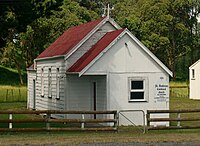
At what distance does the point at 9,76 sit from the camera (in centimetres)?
8425

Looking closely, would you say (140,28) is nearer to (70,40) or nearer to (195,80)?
(195,80)

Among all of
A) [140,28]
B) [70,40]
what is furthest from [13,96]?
[140,28]

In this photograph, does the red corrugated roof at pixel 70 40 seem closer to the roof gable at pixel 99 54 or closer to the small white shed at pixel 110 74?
the small white shed at pixel 110 74

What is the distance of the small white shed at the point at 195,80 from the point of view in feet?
201

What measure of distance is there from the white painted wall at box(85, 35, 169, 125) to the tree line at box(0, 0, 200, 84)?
27.9 metres

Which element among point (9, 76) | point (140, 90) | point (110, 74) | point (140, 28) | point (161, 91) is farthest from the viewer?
point (9, 76)

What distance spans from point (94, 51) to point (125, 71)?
2331 millimetres

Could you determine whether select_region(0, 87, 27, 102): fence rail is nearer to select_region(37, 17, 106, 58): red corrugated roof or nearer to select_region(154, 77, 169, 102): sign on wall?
select_region(37, 17, 106, 58): red corrugated roof

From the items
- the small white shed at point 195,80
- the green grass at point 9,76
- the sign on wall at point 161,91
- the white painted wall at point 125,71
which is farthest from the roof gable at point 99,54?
the green grass at point 9,76

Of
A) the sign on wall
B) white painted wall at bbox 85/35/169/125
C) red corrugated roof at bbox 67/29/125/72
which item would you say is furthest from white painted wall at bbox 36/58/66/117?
the sign on wall

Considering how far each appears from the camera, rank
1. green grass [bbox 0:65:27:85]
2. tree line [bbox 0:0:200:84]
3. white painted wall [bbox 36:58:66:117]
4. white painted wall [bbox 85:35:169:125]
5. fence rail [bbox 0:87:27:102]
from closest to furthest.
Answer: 1. white painted wall [bbox 85:35:169:125]
2. white painted wall [bbox 36:58:66:117]
3. fence rail [bbox 0:87:27:102]
4. tree line [bbox 0:0:200:84]
5. green grass [bbox 0:65:27:85]

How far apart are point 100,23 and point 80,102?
16.2 feet

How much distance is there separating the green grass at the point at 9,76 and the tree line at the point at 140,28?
120 centimetres

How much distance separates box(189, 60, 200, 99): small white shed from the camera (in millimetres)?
61281
